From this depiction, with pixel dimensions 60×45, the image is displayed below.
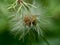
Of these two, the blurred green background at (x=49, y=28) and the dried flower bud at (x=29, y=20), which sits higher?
the dried flower bud at (x=29, y=20)

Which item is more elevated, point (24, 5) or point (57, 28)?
point (24, 5)

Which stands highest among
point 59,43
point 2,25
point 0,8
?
point 0,8

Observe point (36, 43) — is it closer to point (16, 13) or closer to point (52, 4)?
point (52, 4)

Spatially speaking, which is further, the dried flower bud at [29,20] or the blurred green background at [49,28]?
the blurred green background at [49,28]

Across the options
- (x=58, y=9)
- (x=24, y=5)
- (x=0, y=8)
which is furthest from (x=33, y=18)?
(x=58, y=9)

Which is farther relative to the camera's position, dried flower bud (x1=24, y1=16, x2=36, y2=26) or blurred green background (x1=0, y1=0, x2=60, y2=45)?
blurred green background (x1=0, y1=0, x2=60, y2=45)

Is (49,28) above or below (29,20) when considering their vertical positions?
below

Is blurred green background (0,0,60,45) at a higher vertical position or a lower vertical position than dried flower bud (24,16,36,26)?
lower

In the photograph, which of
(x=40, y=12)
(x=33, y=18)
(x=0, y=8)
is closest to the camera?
(x=33, y=18)

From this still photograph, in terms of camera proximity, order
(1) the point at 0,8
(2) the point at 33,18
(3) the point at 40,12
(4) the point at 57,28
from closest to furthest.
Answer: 1. (2) the point at 33,18
2. (3) the point at 40,12
3. (1) the point at 0,8
4. (4) the point at 57,28

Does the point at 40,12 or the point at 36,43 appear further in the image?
the point at 36,43

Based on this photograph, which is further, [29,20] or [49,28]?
[49,28]
